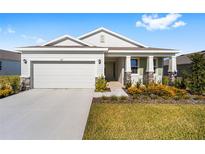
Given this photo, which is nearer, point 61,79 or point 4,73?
point 61,79

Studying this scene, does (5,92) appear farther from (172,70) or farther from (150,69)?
(172,70)

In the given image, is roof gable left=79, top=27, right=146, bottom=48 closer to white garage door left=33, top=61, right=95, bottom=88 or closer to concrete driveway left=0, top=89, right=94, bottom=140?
white garage door left=33, top=61, right=95, bottom=88

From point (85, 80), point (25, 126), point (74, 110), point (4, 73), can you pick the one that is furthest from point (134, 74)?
point (4, 73)

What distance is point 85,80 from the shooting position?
49.3ft

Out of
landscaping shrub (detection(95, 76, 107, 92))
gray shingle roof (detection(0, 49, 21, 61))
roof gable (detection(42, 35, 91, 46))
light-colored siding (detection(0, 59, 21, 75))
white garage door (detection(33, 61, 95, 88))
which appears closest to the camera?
landscaping shrub (detection(95, 76, 107, 92))

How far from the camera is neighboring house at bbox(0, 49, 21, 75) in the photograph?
28.0 metres

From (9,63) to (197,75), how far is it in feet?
88.7

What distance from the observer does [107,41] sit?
20.6 metres

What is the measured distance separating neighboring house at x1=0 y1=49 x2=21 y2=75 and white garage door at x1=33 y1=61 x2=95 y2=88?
1565 centimetres

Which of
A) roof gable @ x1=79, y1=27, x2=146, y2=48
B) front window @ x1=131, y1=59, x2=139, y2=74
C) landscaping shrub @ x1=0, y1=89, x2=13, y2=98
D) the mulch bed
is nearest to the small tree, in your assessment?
the mulch bed

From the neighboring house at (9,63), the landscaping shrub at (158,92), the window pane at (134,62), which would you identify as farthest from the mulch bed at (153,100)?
the neighboring house at (9,63)

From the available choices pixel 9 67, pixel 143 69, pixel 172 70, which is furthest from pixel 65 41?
pixel 9 67
